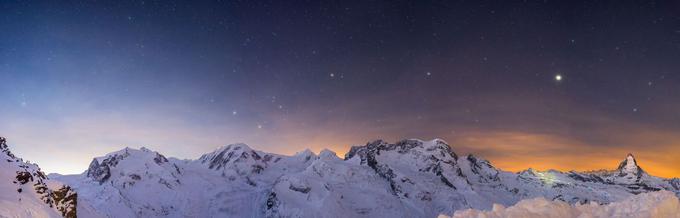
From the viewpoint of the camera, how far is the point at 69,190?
32.0 meters

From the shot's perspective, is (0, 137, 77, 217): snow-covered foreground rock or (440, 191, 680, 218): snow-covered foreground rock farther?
(0, 137, 77, 217): snow-covered foreground rock

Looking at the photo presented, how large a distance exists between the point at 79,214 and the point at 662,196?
110 feet

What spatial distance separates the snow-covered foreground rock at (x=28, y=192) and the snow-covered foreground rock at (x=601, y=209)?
2088cm

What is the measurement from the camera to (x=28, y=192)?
26469 mm

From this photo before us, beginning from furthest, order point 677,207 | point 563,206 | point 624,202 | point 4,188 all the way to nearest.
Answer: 1. point 4,188
2. point 563,206
3. point 624,202
4. point 677,207

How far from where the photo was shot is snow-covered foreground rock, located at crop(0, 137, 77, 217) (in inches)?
923

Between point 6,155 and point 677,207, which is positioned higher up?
point 6,155

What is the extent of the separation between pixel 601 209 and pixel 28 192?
2821 cm

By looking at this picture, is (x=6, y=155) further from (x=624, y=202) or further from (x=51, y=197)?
(x=624, y=202)

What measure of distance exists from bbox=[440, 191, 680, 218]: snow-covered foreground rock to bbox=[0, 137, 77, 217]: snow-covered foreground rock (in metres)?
20.9

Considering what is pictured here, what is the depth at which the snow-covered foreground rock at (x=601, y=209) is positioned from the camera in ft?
61.9

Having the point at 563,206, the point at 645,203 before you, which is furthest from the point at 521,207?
the point at 645,203

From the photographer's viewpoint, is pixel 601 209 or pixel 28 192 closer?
pixel 601 209

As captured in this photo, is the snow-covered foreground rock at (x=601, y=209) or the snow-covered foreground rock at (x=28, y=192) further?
the snow-covered foreground rock at (x=28, y=192)
